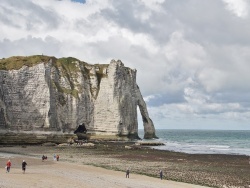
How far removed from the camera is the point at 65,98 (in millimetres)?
94250

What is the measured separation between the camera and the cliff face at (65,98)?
276 ft

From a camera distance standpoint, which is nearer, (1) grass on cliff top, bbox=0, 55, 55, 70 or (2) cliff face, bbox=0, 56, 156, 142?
(2) cliff face, bbox=0, 56, 156, 142

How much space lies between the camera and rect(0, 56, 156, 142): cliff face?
84.1 metres

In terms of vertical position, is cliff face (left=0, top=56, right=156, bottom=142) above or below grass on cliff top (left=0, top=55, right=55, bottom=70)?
below

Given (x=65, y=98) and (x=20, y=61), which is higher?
(x=20, y=61)

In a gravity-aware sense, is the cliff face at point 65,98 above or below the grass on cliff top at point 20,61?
below

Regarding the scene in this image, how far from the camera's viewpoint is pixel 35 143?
80562 mm

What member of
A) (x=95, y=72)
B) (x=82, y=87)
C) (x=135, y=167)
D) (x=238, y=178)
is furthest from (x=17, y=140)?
(x=238, y=178)

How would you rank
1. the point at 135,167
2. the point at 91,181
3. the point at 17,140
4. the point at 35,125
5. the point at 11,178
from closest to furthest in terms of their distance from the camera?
the point at 11,178, the point at 91,181, the point at 135,167, the point at 17,140, the point at 35,125

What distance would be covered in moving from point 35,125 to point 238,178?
59.1 m

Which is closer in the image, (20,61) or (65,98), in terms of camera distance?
(20,61)

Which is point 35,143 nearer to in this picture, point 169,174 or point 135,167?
point 135,167

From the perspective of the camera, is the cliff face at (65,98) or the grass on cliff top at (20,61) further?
the grass on cliff top at (20,61)

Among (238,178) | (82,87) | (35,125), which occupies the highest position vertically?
(82,87)
